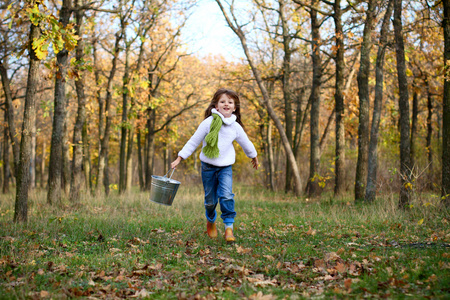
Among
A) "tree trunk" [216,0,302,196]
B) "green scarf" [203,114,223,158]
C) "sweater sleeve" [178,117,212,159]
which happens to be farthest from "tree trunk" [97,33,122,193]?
"green scarf" [203,114,223,158]

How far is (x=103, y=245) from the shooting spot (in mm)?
5043

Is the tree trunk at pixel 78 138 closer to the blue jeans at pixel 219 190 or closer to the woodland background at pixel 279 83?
the woodland background at pixel 279 83

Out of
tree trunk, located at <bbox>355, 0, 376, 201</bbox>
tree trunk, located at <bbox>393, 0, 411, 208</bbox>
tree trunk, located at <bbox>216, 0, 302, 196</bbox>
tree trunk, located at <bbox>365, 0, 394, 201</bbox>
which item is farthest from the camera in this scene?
tree trunk, located at <bbox>216, 0, 302, 196</bbox>

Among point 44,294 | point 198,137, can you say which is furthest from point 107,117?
point 44,294

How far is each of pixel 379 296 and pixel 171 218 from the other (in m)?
5.10

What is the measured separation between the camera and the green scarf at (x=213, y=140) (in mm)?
5199

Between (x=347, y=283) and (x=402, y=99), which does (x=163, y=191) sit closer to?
(x=347, y=283)

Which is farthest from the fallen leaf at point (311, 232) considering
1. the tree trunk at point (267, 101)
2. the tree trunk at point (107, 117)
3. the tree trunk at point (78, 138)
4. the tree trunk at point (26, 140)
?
the tree trunk at point (107, 117)

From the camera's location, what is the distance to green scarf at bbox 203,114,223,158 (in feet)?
17.1

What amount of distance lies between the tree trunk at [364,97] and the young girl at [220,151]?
4.84m

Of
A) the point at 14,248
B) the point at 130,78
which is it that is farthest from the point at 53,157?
the point at 130,78

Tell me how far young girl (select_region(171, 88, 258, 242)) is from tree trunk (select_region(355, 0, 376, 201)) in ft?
15.9

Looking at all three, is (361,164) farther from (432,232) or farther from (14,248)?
(14,248)

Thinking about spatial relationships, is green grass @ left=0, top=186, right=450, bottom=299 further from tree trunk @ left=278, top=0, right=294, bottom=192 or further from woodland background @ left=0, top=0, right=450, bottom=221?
tree trunk @ left=278, top=0, right=294, bottom=192
